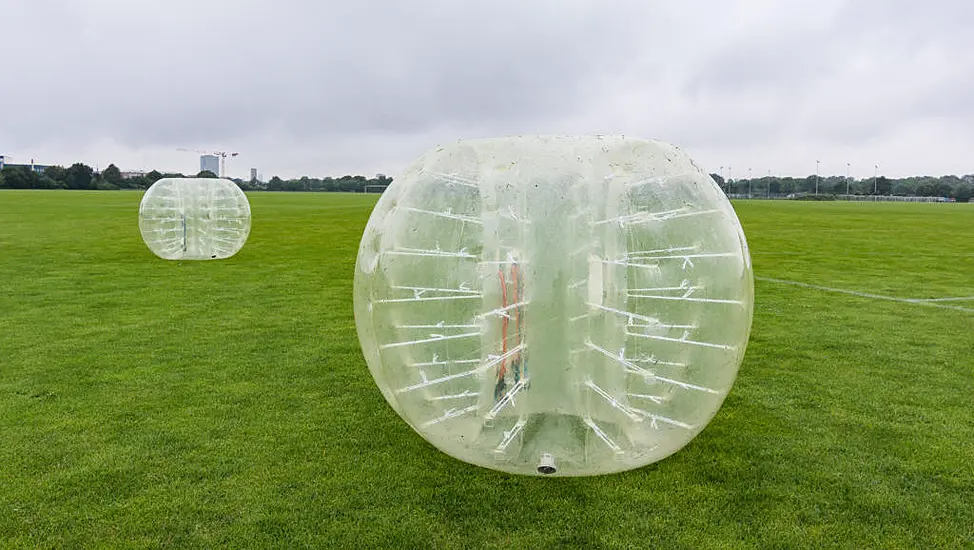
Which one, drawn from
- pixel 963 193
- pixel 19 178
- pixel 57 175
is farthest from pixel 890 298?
pixel 963 193

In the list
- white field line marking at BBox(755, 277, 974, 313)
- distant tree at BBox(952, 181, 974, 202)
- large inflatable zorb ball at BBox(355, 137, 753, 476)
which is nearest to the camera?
large inflatable zorb ball at BBox(355, 137, 753, 476)

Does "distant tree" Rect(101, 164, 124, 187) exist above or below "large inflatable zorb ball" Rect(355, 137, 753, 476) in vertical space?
above

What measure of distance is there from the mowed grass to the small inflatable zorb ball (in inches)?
158

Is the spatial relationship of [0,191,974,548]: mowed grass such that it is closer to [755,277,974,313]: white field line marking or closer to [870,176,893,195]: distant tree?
[755,277,974,313]: white field line marking

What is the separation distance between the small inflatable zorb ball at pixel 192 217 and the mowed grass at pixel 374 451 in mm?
4015

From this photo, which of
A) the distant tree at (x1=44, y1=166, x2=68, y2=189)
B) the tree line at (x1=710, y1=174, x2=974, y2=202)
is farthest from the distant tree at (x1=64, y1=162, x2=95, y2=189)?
the tree line at (x1=710, y1=174, x2=974, y2=202)

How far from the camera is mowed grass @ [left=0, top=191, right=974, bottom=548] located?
3.01 metres

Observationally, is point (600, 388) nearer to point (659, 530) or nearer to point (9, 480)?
point (659, 530)

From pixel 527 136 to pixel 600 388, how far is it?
1.12 meters

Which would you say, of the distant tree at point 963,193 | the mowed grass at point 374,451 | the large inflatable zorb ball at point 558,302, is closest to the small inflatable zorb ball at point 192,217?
the mowed grass at point 374,451

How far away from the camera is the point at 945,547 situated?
9.48 feet

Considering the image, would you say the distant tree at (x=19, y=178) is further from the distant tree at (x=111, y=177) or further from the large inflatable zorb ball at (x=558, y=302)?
the large inflatable zorb ball at (x=558, y=302)

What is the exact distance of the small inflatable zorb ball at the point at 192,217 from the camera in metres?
11.2

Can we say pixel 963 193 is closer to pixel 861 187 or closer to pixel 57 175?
pixel 861 187
